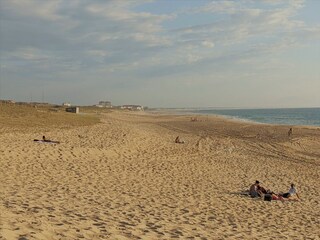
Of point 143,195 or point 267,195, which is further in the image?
point 267,195

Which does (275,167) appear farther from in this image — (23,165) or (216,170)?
(23,165)

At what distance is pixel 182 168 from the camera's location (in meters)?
18.1

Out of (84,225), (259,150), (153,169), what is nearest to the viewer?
(84,225)

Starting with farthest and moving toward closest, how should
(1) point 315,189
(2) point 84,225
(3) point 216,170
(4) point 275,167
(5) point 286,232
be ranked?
(4) point 275,167
(3) point 216,170
(1) point 315,189
(5) point 286,232
(2) point 84,225

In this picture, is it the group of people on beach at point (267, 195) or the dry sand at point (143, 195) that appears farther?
the group of people on beach at point (267, 195)

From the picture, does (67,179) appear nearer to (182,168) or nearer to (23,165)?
(23,165)

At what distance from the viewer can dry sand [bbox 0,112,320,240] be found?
780 centimetres

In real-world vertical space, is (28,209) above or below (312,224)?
above

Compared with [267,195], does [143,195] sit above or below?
above

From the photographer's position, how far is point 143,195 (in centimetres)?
1191

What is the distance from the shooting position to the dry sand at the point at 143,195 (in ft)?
25.6

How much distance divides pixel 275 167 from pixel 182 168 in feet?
19.3

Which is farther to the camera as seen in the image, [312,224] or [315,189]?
[315,189]

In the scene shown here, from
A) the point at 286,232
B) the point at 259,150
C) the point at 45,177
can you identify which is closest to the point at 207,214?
the point at 286,232
